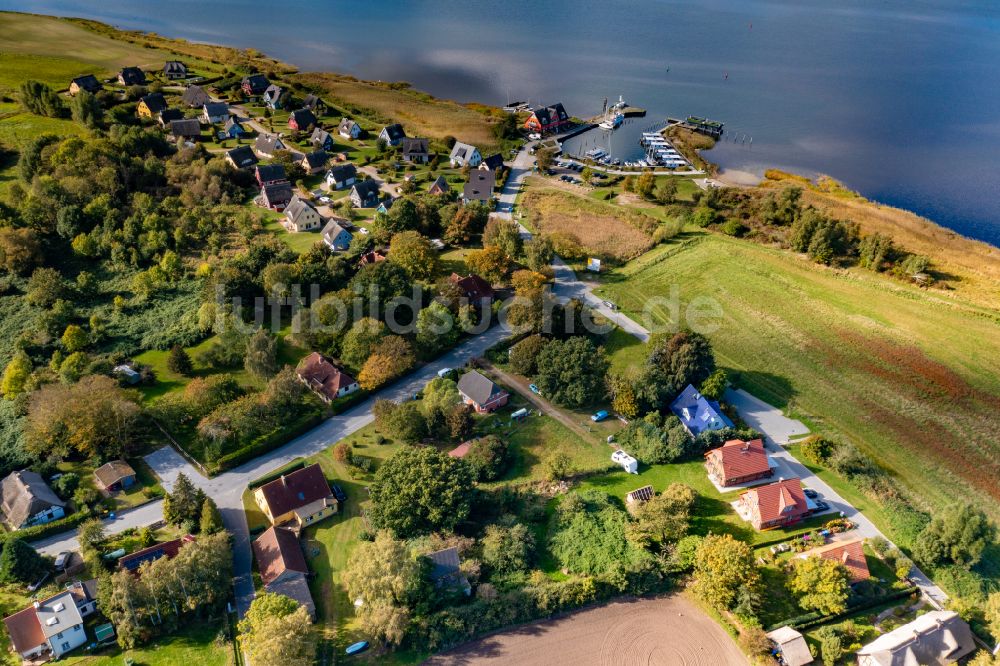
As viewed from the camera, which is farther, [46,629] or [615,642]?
[615,642]

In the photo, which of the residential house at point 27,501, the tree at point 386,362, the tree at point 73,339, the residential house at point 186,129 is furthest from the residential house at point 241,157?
the residential house at point 27,501

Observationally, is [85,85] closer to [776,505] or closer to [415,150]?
[415,150]

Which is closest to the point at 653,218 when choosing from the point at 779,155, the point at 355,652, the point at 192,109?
the point at 779,155

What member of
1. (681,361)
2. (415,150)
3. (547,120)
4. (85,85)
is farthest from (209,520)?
(85,85)

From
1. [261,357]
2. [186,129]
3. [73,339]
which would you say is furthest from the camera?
[186,129]

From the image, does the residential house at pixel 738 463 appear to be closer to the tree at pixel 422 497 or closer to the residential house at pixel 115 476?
the tree at pixel 422 497

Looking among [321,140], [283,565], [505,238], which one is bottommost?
[283,565]

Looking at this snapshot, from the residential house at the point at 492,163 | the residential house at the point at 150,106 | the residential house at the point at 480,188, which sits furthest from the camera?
the residential house at the point at 150,106

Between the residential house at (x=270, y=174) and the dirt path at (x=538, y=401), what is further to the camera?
the residential house at (x=270, y=174)
